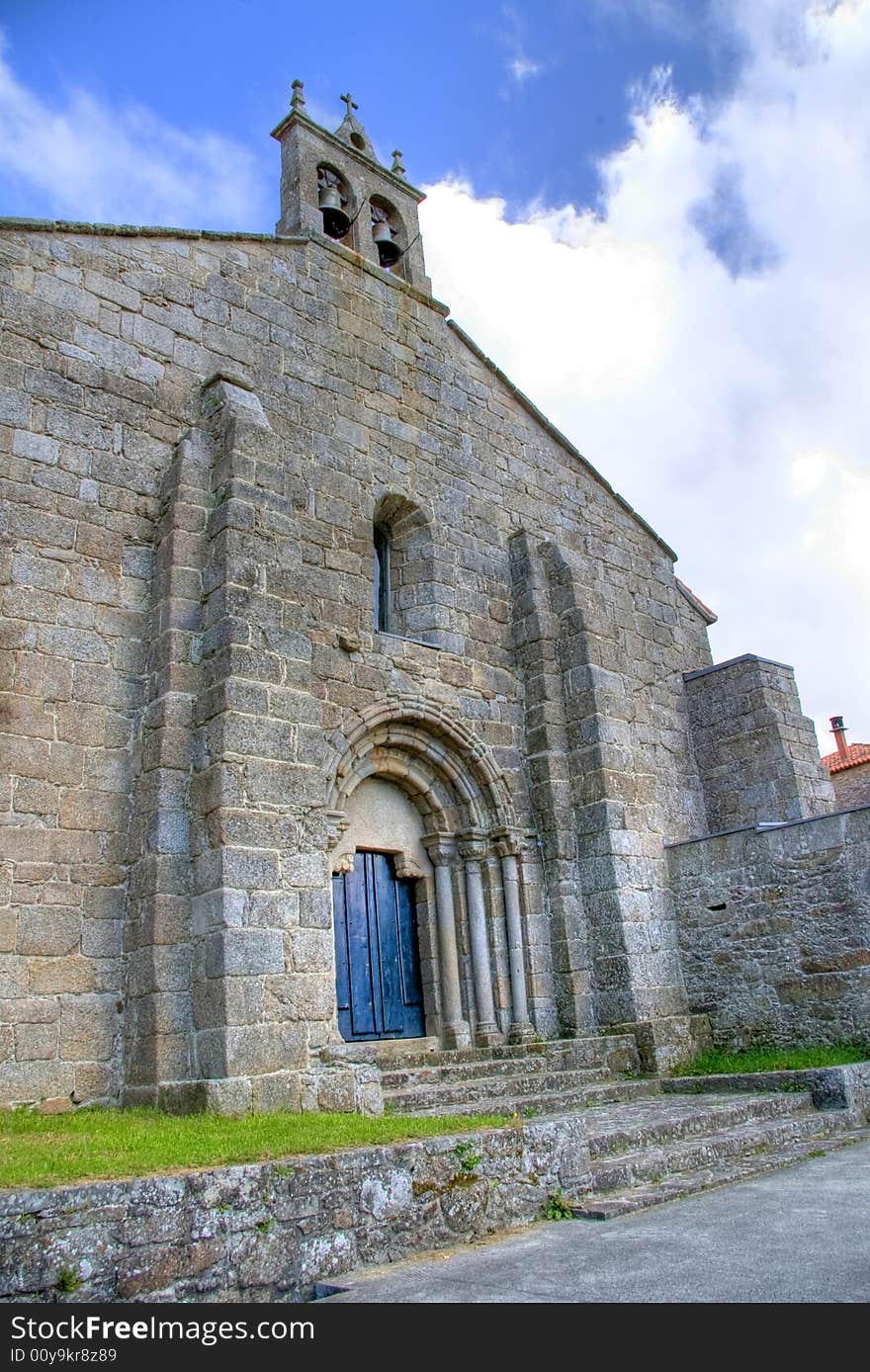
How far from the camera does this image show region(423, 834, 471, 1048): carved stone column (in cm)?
930

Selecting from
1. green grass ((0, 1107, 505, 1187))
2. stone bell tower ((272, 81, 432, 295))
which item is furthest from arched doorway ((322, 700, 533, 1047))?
stone bell tower ((272, 81, 432, 295))

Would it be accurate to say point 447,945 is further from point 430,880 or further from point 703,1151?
point 703,1151

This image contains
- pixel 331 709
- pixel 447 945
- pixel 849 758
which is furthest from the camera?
pixel 849 758

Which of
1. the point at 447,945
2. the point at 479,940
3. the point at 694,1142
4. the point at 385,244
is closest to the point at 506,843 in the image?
the point at 479,940

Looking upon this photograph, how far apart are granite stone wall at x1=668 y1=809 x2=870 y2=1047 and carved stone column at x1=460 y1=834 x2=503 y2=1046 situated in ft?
6.84

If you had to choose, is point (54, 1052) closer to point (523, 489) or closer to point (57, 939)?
point (57, 939)

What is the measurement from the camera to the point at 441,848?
388 inches

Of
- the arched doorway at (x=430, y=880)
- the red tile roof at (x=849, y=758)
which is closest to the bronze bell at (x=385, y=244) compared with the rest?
the arched doorway at (x=430, y=880)

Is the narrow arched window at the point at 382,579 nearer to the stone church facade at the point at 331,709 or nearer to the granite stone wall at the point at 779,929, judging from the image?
the stone church facade at the point at 331,709

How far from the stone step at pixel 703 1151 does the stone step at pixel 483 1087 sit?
1.39 meters

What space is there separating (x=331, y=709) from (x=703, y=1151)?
4.49 m

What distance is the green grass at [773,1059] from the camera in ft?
28.6

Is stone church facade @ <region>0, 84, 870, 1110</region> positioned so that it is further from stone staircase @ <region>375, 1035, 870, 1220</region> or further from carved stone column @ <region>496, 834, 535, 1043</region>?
stone staircase @ <region>375, 1035, 870, 1220</region>
